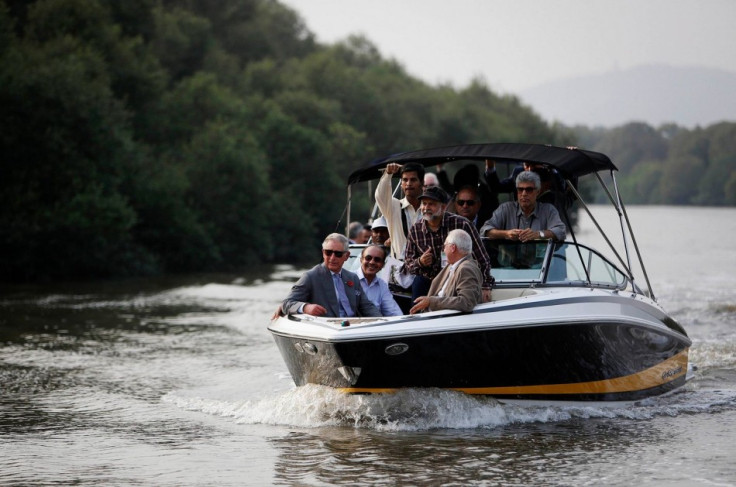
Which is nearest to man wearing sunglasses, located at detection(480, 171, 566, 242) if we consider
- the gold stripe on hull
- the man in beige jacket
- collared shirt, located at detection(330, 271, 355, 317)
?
the man in beige jacket

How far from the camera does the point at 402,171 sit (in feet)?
36.1

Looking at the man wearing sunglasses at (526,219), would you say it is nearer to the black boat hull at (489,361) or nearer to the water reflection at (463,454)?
the black boat hull at (489,361)

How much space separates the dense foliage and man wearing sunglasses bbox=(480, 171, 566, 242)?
20453 mm

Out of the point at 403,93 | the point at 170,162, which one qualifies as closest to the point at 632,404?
the point at 170,162

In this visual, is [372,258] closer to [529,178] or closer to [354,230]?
[529,178]

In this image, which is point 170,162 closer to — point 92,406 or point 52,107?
point 52,107

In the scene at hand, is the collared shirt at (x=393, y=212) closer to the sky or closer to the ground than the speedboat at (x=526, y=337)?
closer to the sky

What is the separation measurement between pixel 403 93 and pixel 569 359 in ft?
220

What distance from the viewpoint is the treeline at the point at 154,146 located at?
2975 centimetres

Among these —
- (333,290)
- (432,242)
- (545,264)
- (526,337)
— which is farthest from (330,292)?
(545,264)

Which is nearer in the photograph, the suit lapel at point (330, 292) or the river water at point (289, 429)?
the river water at point (289, 429)

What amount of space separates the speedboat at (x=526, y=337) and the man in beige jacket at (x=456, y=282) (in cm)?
11

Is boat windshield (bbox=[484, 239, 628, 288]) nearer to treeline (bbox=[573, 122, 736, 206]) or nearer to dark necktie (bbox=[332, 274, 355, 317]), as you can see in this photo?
dark necktie (bbox=[332, 274, 355, 317])

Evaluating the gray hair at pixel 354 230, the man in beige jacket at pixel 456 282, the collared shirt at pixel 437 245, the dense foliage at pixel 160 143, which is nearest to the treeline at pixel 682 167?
the dense foliage at pixel 160 143
